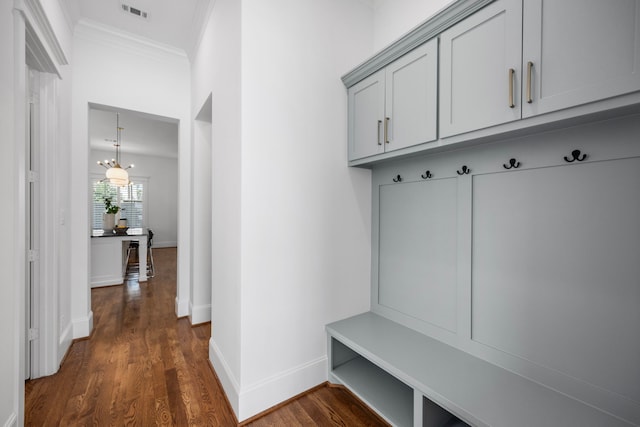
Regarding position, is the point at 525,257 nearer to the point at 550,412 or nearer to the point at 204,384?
the point at 550,412

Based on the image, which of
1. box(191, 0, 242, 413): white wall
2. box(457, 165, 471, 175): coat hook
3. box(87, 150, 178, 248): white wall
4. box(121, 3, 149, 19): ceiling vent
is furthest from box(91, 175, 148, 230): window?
box(457, 165, 471, 175): coat hook

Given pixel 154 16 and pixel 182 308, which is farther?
pixel 182 308

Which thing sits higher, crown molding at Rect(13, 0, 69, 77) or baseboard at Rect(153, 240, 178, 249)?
crown molding at Rect(13, 0, 69, 77)

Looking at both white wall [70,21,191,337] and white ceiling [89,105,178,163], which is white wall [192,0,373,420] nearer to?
white wall [70,21,191,337]

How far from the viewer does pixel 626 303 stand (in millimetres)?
1177

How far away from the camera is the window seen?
836cm

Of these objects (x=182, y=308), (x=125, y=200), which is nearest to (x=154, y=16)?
(x=182, y=308)

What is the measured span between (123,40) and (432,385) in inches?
162

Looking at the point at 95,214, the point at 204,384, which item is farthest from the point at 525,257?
the point at 95,214

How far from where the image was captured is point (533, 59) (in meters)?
1.20

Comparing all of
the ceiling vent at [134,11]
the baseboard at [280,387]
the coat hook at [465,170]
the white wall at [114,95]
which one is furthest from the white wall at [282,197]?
the white wall at [114,95]

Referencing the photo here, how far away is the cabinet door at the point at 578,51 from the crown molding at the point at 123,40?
3.47 m

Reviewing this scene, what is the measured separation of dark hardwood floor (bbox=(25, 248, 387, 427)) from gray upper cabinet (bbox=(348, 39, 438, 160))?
1764mm

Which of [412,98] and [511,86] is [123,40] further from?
[511,86]
